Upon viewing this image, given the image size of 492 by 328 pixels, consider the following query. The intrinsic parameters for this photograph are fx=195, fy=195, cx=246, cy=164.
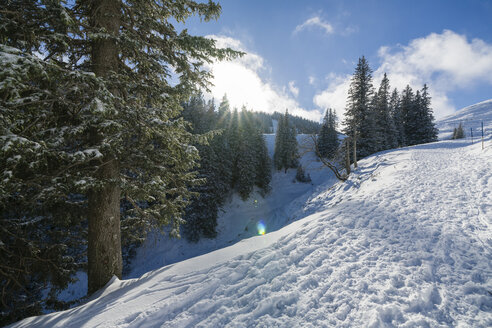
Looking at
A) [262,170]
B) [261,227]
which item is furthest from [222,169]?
[262,170]

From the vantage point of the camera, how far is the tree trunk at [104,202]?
4547 millimetres

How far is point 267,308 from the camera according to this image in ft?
10.1

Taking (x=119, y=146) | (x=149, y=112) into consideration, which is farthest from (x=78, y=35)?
(x=119, y=146)

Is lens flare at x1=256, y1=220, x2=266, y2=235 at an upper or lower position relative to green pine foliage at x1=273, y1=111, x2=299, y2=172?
lower

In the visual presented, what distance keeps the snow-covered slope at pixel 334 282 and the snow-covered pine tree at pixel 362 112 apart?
67.3 ft

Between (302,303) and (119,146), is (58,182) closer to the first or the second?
(119,146)

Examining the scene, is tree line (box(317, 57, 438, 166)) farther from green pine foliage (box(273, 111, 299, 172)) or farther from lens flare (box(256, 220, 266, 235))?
green pine foliage (box(273, 111, 299, 172))

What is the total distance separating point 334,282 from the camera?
3418 mm

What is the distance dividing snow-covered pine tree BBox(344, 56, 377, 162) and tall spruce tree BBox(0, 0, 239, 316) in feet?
77.3

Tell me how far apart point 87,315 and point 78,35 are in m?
5.87

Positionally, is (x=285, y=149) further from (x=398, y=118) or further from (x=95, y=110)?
(x=95, y=110)

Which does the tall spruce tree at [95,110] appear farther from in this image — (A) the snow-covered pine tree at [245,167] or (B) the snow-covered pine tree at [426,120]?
(B) the snow-covered pine tree at [426,120]

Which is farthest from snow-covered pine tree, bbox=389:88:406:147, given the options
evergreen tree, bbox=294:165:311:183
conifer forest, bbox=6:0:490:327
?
conifer forest, bbox=6:0:490:327

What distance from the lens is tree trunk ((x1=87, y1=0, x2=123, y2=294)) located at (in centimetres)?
455
